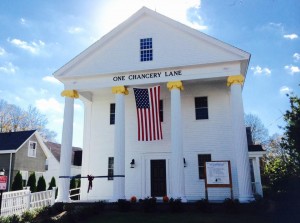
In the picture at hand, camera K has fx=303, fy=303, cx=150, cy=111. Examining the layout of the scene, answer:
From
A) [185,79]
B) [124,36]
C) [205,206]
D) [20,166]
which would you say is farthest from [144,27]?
[20,166]

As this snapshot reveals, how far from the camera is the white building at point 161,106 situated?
1756 cm

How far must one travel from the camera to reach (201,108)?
66.9 feet

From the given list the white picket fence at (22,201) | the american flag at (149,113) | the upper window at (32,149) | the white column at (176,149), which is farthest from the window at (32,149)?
the white column at (176,149)

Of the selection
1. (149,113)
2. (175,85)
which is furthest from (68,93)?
(175,85)

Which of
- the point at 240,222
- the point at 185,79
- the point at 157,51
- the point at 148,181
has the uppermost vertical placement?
the point at 157,51

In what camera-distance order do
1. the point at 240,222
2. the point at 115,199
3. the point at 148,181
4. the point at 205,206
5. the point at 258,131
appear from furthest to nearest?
the point at 258,131, the point at 148,181, the point at 115,199, the point at 205,206, the point at 240,222

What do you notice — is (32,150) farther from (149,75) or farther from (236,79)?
(236,79)

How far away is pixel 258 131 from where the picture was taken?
5275 centimetres

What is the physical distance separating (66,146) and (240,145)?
10.2m

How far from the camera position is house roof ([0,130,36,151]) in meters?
31.0

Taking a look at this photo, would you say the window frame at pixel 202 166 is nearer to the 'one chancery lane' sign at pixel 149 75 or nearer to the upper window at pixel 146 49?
the 'one chancery lane' sign at pixel 149 75

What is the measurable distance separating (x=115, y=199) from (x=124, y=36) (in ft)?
33.4

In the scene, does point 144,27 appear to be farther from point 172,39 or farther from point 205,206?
point 205,206

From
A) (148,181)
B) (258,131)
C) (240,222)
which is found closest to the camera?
(240,222)
